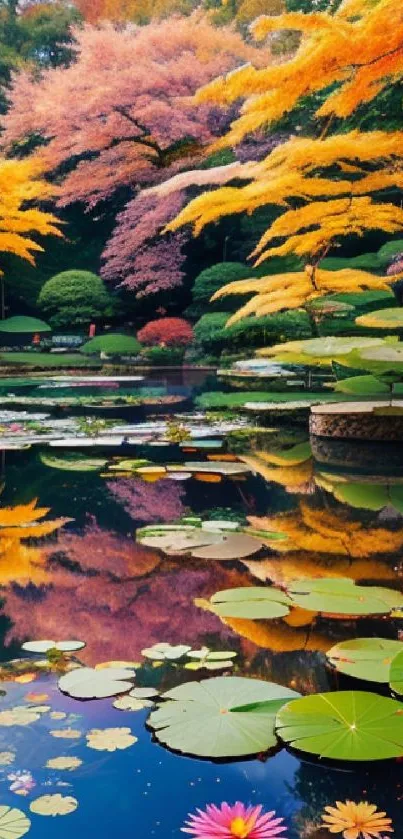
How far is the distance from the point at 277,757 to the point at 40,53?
90.1 ft

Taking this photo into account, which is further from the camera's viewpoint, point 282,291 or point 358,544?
point 282,291

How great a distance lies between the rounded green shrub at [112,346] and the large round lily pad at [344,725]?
14955 millimetres

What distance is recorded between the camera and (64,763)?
158 centimetres

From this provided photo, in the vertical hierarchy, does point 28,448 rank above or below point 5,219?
below

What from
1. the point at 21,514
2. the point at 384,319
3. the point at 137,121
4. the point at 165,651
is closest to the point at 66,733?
the point at 165,651

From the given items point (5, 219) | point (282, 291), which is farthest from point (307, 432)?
point (5, 219)

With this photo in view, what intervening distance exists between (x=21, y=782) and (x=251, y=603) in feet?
3.57

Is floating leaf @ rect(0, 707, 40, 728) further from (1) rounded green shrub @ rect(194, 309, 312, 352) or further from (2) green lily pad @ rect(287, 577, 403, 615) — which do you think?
(1) rounded green shrub @ rect(194, 309, 312, 352)

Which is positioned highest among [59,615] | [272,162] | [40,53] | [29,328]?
[40,53]

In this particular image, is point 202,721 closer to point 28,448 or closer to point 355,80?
point 28,448

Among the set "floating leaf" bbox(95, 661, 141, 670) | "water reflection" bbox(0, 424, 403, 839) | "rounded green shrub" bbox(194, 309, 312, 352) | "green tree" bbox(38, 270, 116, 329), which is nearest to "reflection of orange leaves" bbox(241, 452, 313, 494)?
→ "water reflection" bbox(0, 424, 403, 839)

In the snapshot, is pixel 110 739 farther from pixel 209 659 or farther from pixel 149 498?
pixel 149 498

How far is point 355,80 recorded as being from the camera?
634 centimetres

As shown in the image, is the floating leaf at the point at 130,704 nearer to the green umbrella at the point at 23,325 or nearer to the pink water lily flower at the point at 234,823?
the pink water lily flower at the point at 234,823
